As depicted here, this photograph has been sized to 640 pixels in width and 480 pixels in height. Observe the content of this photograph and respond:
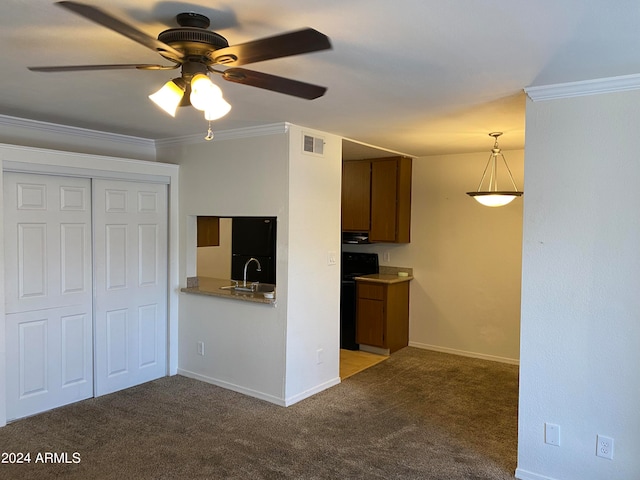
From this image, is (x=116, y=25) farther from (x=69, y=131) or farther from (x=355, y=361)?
(x=355, y=361)

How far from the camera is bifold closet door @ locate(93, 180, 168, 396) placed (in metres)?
4.18

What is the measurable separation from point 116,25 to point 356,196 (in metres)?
4.75

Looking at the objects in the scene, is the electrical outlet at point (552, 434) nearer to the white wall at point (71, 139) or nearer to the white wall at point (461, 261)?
the white wall at point (461, 261)

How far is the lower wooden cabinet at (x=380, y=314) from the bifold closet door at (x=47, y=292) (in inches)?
114

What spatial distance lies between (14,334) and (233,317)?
1658 millimetres

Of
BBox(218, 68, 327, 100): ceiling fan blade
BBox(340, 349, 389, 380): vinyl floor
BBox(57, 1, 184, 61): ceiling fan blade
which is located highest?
BBox(57, 1, 184, 61): ceiling fan blade

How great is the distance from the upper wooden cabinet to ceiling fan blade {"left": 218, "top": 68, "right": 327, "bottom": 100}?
3.83 metres

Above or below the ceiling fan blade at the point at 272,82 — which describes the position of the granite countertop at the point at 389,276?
below

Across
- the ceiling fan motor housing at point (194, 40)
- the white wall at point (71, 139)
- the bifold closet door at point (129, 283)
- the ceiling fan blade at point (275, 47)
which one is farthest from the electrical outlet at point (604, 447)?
the white wall at point (71, 139)

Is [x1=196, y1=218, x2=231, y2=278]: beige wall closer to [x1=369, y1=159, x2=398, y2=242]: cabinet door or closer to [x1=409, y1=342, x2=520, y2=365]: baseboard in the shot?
[x1=369, y1=159, x2=398, y2=242]: cabinet door

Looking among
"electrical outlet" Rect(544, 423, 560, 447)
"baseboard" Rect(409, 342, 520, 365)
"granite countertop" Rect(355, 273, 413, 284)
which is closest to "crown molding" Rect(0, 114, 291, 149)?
"granite countertop" Rect(355, 273, 413, 284)

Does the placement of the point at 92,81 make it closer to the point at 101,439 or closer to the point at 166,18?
the point at 166,18

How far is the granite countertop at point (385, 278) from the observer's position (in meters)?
5.56

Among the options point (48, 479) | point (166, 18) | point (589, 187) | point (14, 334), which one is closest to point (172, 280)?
point (14, 334)
